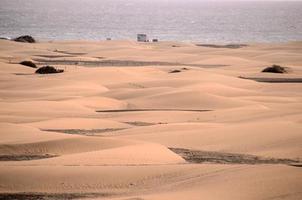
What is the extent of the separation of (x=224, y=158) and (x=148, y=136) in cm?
266

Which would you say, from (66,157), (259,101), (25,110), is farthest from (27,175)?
(259,101)

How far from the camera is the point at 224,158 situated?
37.8ft

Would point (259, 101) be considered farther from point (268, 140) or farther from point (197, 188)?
point (197, 188)

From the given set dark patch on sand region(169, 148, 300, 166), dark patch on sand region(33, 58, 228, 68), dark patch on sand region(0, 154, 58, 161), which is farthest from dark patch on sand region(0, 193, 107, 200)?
dark patch on sand region(33, 58, 228, 68)

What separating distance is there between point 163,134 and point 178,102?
6.65 metres

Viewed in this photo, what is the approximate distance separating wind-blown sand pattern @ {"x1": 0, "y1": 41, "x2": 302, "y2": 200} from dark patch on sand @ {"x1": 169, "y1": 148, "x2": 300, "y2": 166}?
0.02m

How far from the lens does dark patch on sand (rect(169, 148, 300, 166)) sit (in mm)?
11133

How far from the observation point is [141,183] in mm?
9445

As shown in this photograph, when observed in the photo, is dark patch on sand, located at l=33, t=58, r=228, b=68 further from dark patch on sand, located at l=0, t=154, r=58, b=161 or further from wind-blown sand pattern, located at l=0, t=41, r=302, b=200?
dark patch on sand, located at l=0, t=154, r=58, b=161

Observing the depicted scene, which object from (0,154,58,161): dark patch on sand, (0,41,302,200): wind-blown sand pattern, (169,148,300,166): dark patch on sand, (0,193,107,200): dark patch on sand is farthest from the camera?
(0,154,58,161): dark patch on sand

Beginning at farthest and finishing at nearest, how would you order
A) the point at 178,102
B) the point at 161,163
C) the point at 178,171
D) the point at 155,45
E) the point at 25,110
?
the point at 155,45 < the point at 178,102 < the point at 25,110 < the point at 161,163 < the point at 178,171

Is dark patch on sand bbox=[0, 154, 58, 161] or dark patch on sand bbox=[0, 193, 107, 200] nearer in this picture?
dark patch on sand bbox=[0, 193, 107, 200]

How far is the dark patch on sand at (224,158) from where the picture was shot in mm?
11133

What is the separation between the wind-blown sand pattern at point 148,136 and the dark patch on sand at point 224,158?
0.7 inches
